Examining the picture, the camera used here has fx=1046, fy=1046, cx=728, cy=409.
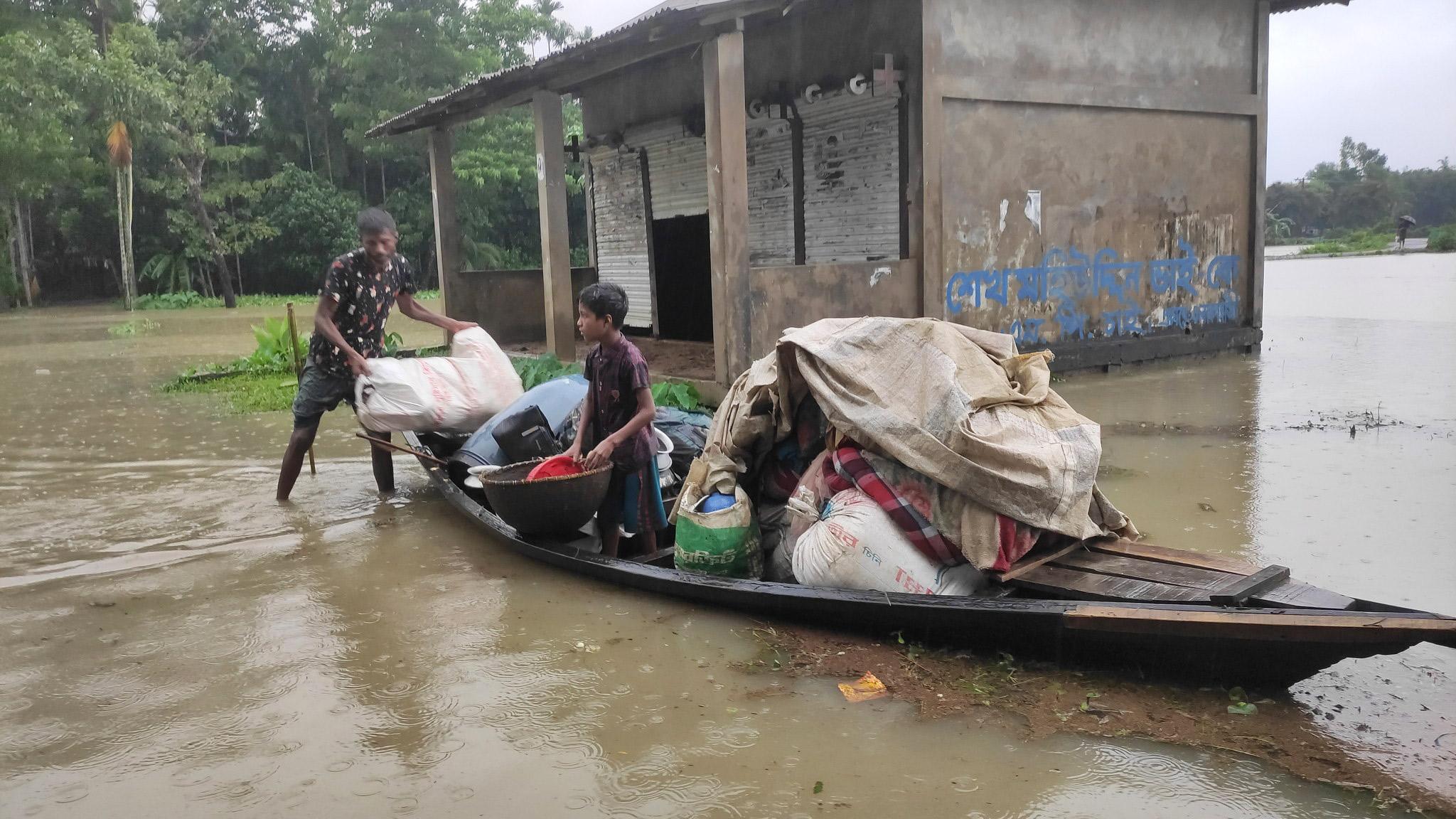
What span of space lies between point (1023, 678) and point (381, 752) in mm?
2121

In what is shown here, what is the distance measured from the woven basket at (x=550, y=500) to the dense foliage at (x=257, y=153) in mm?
24929

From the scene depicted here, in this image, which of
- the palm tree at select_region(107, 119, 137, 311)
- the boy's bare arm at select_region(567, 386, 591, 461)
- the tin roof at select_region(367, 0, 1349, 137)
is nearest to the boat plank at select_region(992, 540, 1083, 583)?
the boy's bare arm at select_region(567, 386, 591, 461)

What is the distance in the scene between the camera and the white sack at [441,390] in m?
6.04

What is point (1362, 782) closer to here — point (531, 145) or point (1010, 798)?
point (1010, 798)

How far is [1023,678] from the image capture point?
140 inches

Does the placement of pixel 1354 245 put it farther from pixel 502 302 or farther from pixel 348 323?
pixel 348 323

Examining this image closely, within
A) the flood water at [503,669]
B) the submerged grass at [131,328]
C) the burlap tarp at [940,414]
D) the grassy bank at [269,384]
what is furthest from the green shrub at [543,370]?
the submerged grass at [131,328]

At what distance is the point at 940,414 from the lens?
3998mm

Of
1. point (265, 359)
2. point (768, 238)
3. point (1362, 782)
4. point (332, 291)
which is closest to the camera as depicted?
point (1362, 782)

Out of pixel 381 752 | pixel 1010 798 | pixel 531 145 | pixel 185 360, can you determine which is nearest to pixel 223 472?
pixel 381 752

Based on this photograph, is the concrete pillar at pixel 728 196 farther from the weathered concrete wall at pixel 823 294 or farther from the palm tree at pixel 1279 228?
the palm tree at pixel 1279 228

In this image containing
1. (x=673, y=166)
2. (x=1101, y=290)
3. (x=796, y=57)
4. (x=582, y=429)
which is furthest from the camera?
(x=673, y=166)

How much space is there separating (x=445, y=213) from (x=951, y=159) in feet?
22.8

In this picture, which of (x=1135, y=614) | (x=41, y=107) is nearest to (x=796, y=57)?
(x=1135, y=614)
